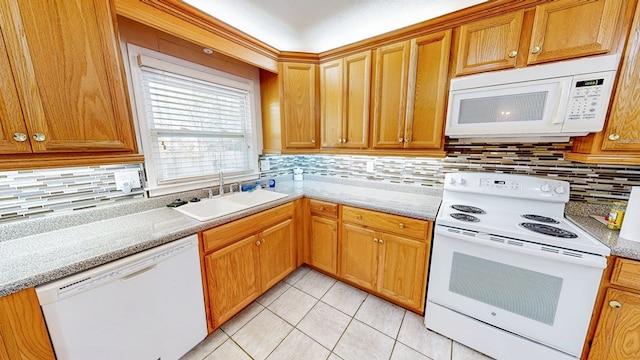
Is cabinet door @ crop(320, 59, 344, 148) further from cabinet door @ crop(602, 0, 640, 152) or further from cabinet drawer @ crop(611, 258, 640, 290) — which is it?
cabinet drawer @ crop(611, 258, 640, 290)

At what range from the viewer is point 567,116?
1204 mm

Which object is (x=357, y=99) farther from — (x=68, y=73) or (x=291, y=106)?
(x=68, y=73)

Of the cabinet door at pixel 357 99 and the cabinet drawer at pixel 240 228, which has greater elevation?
the cabinet door at pixel 357 99

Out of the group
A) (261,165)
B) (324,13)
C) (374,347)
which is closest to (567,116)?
Answer: (324,13)

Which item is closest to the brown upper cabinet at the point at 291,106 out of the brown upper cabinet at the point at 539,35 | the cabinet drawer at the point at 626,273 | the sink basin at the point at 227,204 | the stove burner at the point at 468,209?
the sink basin at the point at 227,204

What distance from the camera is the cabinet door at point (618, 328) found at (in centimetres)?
106

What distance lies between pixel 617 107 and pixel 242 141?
2628 mm

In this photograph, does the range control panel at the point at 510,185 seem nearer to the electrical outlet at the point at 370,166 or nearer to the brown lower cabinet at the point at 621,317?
the brown lower cabinet at the point at 621,317

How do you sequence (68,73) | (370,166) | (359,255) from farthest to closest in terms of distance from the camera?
(370,166)
(359,255)
(68,73)

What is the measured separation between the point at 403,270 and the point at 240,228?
1.32 meters

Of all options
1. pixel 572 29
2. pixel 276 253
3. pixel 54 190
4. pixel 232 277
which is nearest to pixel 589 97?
pixel 572 29

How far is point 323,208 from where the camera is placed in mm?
2029

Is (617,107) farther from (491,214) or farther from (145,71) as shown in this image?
(145,71)

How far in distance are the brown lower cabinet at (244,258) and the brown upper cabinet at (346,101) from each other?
835 millimetres
